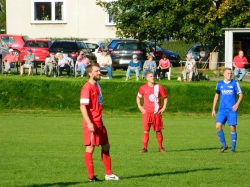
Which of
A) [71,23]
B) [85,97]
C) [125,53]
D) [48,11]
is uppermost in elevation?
[48,11]

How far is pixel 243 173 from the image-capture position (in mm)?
12297

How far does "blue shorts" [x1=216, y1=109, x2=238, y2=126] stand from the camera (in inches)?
620

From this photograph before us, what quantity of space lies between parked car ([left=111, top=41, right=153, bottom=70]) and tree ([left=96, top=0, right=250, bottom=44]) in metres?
3.31

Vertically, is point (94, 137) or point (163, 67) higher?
point (163, 67)

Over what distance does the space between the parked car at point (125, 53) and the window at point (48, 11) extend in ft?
53.8

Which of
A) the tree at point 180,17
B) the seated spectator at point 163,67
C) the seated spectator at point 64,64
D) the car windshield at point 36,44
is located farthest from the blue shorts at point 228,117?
the car windshield at point 36,44

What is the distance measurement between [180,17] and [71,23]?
14.9m

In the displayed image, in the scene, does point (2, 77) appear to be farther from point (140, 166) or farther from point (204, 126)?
point (140, 166)

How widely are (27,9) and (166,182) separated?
46770 mm

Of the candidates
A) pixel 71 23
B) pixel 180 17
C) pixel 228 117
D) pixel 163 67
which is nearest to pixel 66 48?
pixel 163 67

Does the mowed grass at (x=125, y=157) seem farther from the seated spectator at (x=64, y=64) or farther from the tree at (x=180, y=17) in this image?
the tree at (x=180, y=17)

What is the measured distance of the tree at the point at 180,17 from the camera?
139ft

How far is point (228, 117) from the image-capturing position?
15852mm

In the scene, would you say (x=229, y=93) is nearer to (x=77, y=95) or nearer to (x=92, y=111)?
(x=92, y=111)
